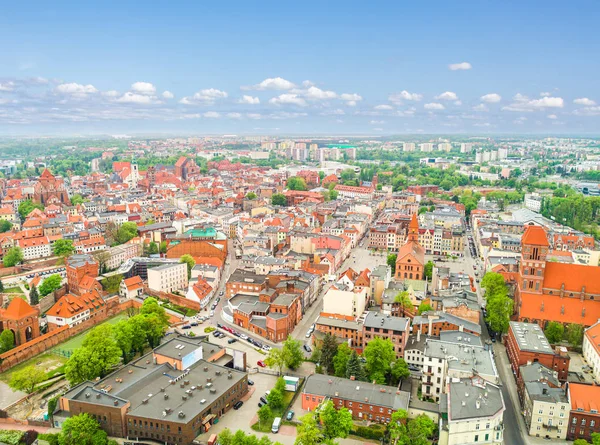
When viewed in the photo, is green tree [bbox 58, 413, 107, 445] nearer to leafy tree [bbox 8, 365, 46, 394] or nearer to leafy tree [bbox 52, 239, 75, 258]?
leafy tree [bbox 8, 365, 46, 394]

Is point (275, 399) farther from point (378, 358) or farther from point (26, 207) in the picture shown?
point (26, 207)

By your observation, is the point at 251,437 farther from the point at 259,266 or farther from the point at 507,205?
the point at 507,205

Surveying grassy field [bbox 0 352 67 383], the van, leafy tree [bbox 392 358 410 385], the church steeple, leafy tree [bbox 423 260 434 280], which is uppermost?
the church steeple

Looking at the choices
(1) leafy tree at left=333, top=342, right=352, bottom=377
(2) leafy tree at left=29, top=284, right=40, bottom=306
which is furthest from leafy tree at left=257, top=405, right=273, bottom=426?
(2) leafy tree at left=29, top=284, right=40, bottom=306

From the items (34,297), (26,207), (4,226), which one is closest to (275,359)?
(34,297)

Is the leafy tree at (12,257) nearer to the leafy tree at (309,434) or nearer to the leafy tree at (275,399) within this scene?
the leafy tree at (275,399)

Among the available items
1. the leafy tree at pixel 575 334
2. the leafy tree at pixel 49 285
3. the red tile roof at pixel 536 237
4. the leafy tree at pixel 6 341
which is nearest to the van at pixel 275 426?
the leafy tree at pixel 6 341
